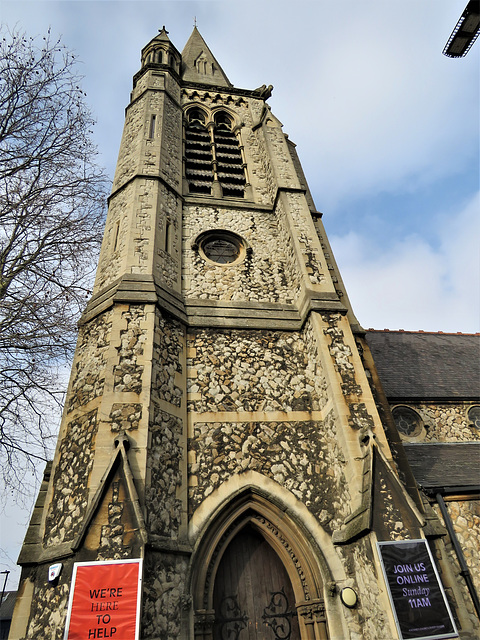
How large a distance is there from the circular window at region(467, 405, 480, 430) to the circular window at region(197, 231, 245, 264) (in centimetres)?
797

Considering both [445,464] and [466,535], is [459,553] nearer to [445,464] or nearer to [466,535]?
[466,535]

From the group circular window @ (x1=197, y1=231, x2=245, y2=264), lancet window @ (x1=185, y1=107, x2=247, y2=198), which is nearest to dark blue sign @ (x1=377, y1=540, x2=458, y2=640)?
circular window @ (x1=197, y1=231, x2=245, y2=264)

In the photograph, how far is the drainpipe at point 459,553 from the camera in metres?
6.74

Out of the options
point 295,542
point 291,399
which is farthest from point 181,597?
point 291,399

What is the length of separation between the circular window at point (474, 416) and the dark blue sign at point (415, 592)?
7664 mm

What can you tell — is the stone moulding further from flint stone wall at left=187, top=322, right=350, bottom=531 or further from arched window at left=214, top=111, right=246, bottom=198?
arched window at left=214, top=111, right=246, bottom=198

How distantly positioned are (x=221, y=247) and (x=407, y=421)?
22.6ft

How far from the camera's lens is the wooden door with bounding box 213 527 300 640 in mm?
5547

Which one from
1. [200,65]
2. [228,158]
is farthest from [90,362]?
[200,65]

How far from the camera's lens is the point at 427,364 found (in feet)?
45.7

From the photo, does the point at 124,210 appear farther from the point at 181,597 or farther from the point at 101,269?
the point at 181,597

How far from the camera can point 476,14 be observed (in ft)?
28.1

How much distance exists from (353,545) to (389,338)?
1096 centimetres

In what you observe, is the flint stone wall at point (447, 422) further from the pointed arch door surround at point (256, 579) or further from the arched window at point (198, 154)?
the arched window at point (198, 154)
